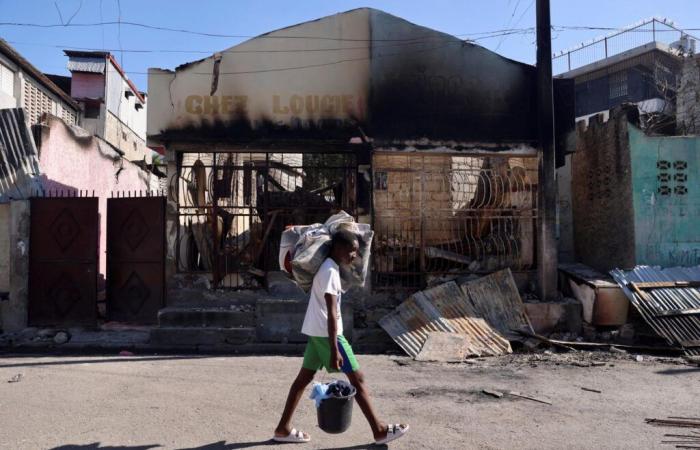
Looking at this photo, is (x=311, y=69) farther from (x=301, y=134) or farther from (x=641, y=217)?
(x=641, y=217)

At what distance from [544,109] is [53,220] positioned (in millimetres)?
8172

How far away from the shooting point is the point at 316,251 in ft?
12.6

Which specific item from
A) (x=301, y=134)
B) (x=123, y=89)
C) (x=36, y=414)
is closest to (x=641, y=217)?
(x=301, y=134)

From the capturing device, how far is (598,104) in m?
22.9

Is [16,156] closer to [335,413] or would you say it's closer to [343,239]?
[343,239]

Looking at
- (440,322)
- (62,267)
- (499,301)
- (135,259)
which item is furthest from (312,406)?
(62,267)

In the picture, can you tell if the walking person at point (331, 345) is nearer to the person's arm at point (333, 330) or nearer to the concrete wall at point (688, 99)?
the person's arm at point (333, 330)

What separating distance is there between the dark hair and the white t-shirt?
5.5 inches

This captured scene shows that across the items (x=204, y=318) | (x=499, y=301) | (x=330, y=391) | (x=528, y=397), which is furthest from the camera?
(x=499, y=301)

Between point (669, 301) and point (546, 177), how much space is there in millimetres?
2572

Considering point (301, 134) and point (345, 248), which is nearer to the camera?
point (345, 248)

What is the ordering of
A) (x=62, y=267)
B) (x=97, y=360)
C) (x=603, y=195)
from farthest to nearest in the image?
(x=603, y=195), (x=62, y=267), (x=97, y=360)

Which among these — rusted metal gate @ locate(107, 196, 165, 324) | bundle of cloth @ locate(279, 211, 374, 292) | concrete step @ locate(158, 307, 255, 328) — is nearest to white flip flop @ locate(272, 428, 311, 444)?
bundle of cloth @ locate(279, 211, 374, 292)

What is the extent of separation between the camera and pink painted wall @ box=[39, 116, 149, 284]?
9320 mm
